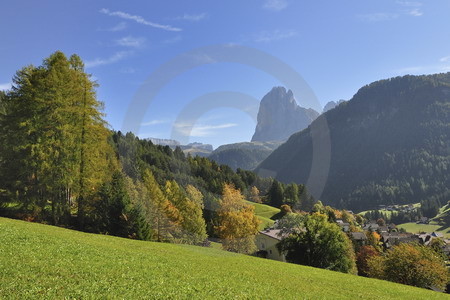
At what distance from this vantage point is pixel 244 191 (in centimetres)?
13725

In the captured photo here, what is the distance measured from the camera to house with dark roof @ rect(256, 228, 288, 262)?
68250 millimetres

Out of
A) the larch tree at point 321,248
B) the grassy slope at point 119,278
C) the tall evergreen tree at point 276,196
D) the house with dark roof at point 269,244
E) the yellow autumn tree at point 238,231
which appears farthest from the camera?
the tall evergreen tree at point 276,196

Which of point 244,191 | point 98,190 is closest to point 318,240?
point 98,190

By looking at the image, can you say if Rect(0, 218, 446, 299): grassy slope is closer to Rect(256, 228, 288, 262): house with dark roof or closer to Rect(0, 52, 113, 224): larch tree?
Rect(0, 52, 113, 224): larch tree

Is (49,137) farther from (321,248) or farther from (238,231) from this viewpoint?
(321,248)

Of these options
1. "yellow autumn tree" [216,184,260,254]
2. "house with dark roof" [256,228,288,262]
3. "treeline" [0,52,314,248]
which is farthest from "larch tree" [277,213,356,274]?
"treeline" [0,52,314,248]

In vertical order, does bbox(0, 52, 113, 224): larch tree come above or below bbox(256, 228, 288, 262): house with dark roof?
above

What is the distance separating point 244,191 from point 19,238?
120314 mm

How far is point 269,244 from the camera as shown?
70.5 meters

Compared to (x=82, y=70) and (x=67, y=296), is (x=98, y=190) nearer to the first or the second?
(x=82, y=70)

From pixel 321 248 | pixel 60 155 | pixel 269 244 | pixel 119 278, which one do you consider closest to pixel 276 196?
pixel 269 244

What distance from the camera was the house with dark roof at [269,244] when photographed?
68250 mm

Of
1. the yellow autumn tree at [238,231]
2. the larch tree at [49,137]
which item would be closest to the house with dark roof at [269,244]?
the yellow autumn tree at [238,231]

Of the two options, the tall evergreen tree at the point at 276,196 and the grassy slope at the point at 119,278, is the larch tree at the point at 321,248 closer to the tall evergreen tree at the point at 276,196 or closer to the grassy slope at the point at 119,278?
the grassy slope at the point at 119,278
